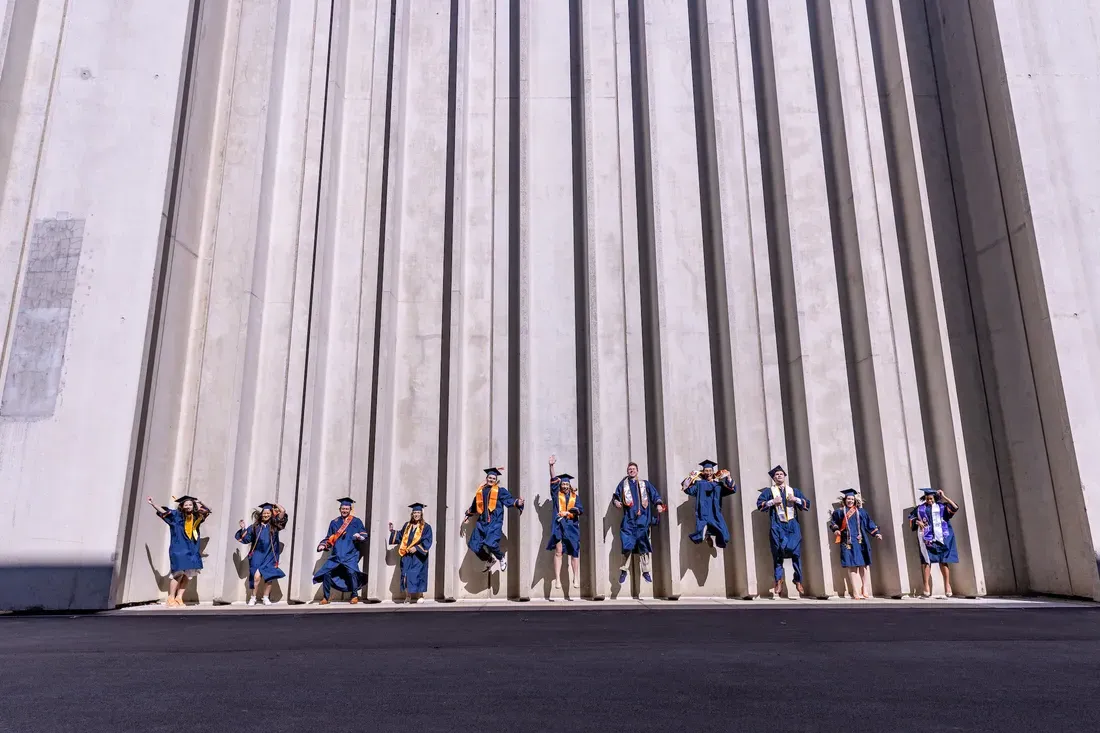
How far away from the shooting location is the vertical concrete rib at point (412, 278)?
11000mm

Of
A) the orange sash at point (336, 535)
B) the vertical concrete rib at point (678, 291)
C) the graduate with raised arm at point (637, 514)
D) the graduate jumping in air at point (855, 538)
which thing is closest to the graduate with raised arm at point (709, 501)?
the vertical concrete rib at point (678, 291)

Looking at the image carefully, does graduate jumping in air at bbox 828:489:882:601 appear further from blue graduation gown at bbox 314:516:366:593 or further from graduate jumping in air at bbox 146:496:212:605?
graduate jumping in air at bbox 146:496:212:605

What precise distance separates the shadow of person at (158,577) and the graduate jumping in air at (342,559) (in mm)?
2058

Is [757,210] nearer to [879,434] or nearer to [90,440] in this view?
[879,434]

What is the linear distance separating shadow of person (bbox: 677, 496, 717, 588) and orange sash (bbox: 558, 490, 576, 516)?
5.39ft

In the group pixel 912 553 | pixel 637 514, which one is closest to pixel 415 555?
pixel 637 514

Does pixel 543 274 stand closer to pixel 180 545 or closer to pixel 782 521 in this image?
pixel 782 521

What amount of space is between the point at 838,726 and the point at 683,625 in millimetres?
3520

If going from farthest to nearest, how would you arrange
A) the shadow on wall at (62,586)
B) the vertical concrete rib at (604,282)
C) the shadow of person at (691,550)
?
the vertical concrete rib at (604,282)
the shadow of person at (691,550)
the shadow on wall at (62,586)

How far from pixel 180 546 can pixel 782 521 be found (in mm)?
8350

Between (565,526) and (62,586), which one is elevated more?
(565,526)

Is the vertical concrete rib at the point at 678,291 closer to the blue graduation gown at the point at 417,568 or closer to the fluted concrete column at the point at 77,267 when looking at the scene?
the blue graduation gown at the point at 417,568

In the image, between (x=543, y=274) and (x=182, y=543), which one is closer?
(x=182, y=543)

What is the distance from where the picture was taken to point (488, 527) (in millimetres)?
10289
